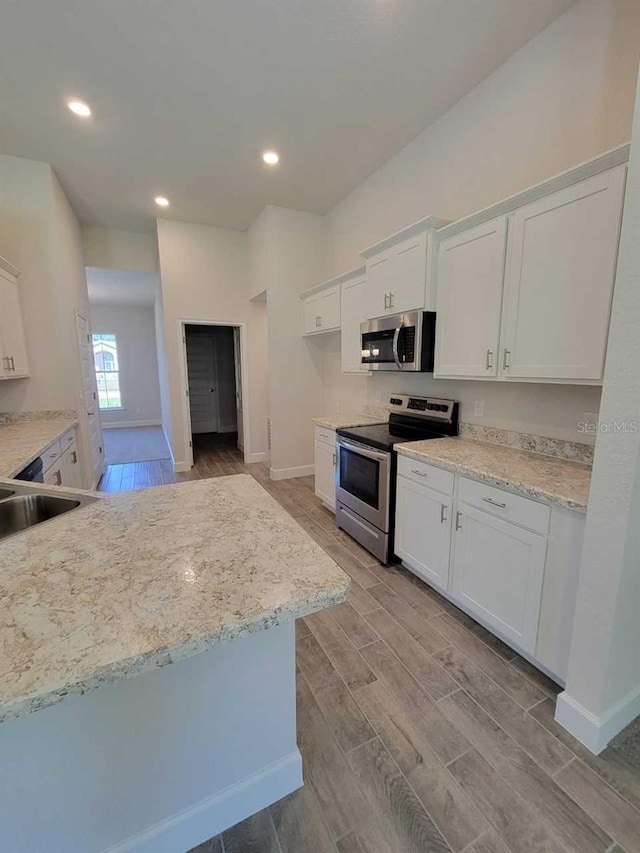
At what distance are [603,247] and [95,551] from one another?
2308 mm

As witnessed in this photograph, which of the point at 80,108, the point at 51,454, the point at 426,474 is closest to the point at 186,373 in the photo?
the point at 51,454

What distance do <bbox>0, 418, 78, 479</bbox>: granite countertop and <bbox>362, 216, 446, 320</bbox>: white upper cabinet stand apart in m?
2.70

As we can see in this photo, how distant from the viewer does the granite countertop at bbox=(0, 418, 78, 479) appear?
214cm

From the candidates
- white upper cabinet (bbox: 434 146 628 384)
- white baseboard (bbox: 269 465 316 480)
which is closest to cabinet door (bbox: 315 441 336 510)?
white baseboard (bbox: 269 465 316 480)

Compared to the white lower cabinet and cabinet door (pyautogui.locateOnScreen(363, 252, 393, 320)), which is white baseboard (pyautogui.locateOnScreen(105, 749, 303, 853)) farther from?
cabinet door (pyautogui.locateOnScreen(363, 252, 393, 320))

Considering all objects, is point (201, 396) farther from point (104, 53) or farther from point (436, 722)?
point (436, 722)

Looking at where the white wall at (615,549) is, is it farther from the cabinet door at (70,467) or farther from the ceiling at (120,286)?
the ceiling at (120,286)

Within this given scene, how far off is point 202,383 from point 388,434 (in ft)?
20.2

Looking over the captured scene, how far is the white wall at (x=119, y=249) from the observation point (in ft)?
16.6

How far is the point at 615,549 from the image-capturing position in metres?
1.34

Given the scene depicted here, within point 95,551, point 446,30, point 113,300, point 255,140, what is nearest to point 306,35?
point 446,30

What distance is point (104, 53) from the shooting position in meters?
2.25

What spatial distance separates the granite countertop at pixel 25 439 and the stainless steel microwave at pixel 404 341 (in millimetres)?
2540

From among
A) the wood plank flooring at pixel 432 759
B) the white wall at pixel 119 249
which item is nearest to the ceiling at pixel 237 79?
the white wall at pixel 119 249
